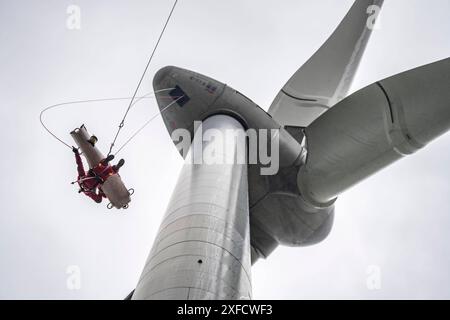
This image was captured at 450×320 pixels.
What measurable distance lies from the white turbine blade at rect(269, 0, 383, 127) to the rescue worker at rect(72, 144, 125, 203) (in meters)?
7.11

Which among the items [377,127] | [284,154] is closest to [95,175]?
[284,154]

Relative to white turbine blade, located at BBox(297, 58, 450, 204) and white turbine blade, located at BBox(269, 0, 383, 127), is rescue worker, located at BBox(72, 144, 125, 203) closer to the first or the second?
white turbine blade, located at BBox(297, 58, 450, 204)

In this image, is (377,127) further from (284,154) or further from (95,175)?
(95,175)

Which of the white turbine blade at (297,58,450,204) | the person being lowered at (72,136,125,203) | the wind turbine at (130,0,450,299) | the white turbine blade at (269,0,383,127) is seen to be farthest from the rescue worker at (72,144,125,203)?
the white turbine blade at (269,0,383,127)

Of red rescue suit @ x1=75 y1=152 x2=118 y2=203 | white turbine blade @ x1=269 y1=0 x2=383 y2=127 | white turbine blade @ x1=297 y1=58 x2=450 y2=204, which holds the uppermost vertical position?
white turbine blade @ x1=269 y1=0 x2=383 y2=127

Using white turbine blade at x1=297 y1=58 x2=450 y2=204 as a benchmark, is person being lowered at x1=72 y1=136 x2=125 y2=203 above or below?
below

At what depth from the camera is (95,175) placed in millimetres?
8242

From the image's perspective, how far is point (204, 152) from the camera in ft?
24.8

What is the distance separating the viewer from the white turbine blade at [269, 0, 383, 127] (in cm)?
1328

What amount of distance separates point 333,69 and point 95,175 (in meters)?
8.87

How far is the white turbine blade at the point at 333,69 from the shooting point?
13.3 m

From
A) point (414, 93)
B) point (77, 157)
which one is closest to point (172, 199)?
point (77, 157)

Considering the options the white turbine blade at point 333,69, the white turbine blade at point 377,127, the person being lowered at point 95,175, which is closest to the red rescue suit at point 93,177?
the person being lowered at point 95,175
